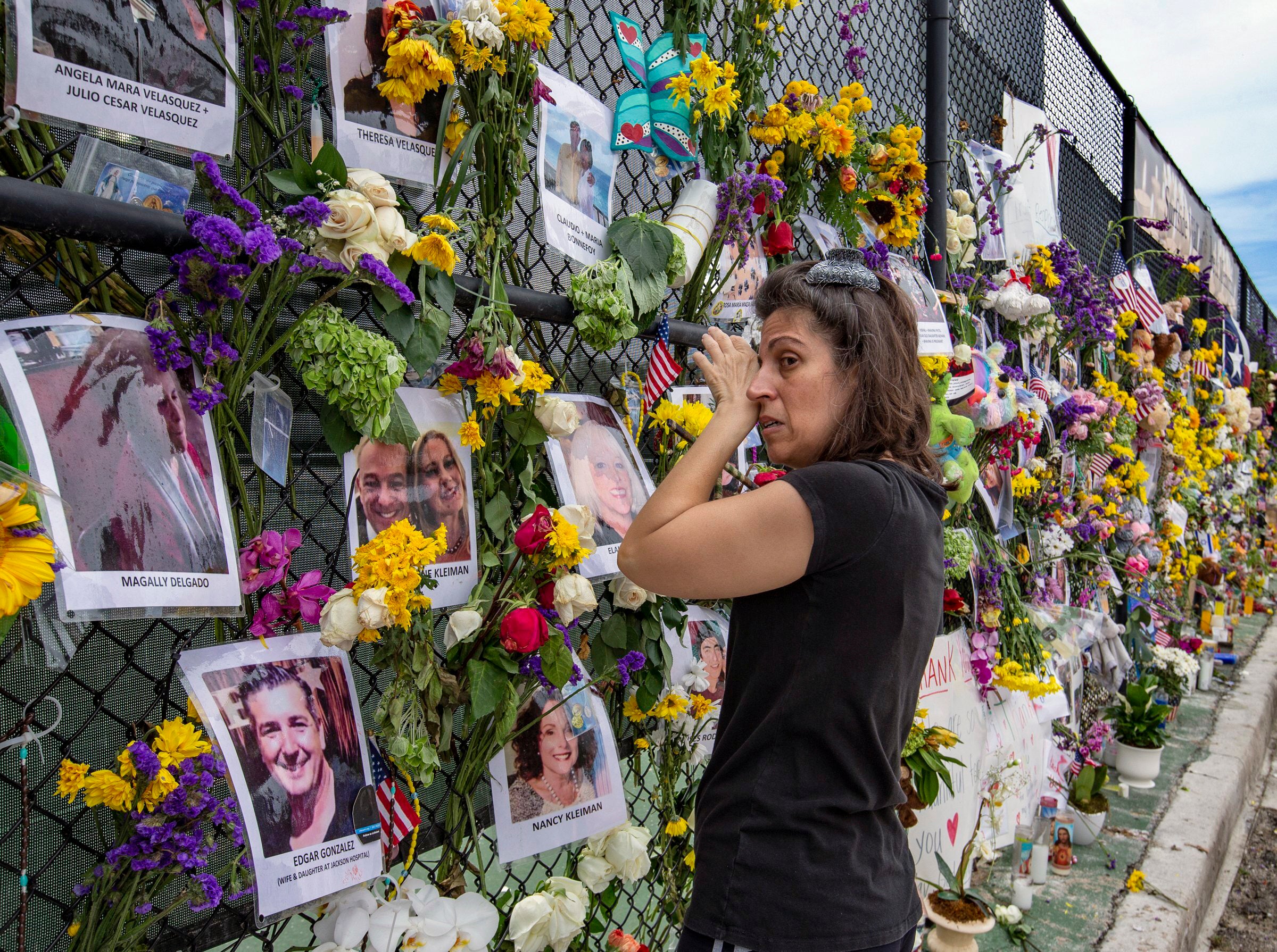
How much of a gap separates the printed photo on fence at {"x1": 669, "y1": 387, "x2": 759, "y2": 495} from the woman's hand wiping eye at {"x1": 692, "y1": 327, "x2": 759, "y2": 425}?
44 centimetres

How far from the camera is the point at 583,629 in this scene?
1716 millimetres

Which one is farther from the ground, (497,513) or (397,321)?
(397,321)

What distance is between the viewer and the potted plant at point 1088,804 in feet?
11.1

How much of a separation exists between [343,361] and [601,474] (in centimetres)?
61

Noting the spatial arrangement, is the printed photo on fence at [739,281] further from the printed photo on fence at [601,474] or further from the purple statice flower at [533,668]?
the purple statice flower at [533,668]

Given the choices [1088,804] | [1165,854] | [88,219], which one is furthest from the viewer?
[1088,804]

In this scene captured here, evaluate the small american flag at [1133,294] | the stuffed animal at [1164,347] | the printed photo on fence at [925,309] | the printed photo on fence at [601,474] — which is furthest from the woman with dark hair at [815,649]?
the stuffed animal at [1164,347]

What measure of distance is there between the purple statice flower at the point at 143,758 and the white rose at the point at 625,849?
32.6 inches

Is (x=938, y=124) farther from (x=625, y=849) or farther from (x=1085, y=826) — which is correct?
(x=1085, y=826)

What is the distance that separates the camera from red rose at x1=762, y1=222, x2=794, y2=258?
6.85 feet

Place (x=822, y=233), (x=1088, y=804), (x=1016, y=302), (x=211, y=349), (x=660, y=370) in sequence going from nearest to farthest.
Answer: (x=211, y=349), (x=660, y=370), (x=822, y=233), (x=1016, y=302), (x=1088, y=804)

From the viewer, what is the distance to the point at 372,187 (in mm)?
1189

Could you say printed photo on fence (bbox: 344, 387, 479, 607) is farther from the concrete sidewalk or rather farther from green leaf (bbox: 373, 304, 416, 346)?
the concrete sidewalk

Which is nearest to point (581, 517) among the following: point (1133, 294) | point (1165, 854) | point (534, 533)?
point (534, 533)
